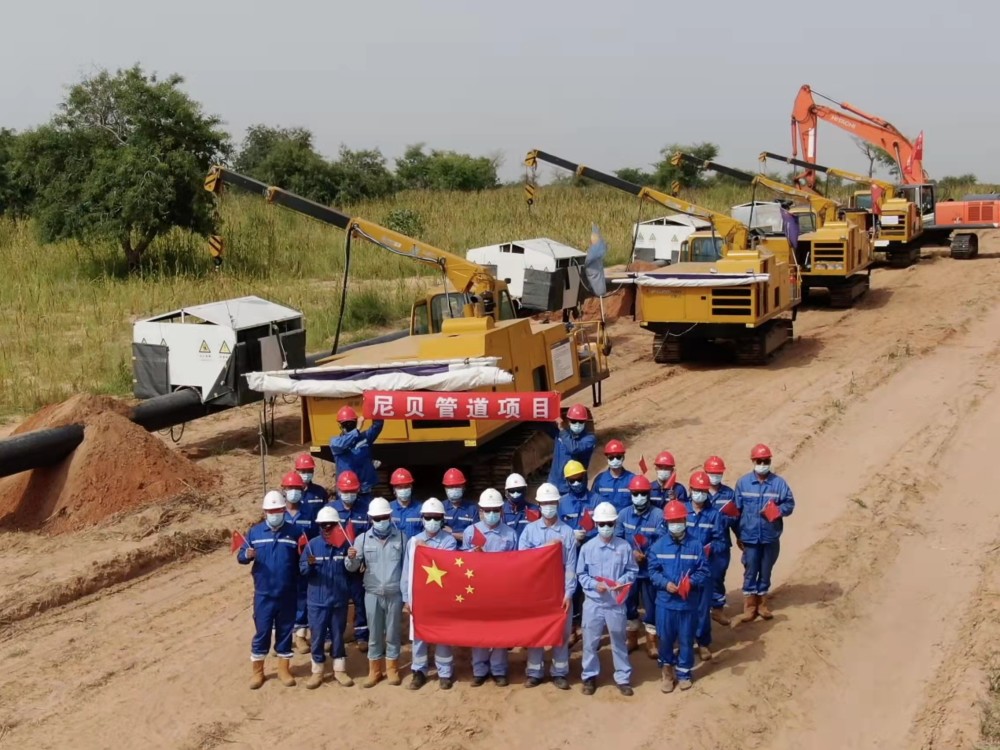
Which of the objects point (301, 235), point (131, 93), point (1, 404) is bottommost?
point (1, 404)

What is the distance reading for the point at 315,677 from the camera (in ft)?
30.8

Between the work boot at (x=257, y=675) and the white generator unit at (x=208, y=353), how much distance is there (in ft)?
22.5

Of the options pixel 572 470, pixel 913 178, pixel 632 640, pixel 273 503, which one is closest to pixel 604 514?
pixel 572 470

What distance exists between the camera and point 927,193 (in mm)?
38062

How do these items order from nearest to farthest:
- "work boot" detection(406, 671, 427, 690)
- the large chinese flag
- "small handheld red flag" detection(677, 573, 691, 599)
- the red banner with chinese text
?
"small handheld red flag" detection(677, 573, 691, 599) → the large chinese flag → "work boot" detection(406, 671, 427, 690) → the red banner with chinese text

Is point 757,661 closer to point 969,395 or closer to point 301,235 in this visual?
point 969,395

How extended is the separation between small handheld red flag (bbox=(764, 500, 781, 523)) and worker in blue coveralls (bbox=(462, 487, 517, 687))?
220cm

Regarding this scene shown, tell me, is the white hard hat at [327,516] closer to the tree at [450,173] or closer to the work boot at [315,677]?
the work boot at [315,677]

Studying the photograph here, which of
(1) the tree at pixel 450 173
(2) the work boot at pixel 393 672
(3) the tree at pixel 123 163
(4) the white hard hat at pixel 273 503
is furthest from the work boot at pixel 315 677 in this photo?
(1) the tree at pixel 450 173

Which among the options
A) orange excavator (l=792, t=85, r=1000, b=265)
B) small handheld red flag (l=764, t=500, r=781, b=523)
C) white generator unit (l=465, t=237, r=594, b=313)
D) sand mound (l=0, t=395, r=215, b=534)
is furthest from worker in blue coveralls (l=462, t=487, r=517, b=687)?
orange excavator (l=792, t=85, r=1000, b=265)

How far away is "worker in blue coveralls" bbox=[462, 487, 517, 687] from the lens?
30.5 feet

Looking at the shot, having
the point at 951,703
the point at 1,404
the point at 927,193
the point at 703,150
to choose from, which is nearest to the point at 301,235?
the point at 1,404

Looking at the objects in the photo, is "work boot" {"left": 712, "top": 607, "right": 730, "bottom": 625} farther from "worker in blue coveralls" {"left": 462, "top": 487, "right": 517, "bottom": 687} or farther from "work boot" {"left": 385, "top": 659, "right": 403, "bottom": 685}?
"work boot" {"left": 385, "top": 659, "right": 403, "bottom": 685}

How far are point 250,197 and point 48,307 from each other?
15.7 m
